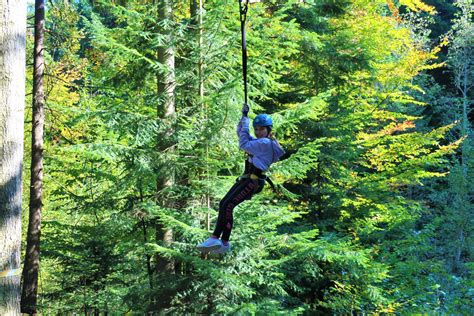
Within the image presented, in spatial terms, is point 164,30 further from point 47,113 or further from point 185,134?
point 47,113

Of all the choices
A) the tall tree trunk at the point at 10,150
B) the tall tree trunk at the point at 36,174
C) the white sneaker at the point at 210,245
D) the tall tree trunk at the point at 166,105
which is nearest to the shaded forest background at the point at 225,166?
the tall tree trunk at the point at 166,105

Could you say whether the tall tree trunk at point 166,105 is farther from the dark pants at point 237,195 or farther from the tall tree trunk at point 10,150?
the tall tree trunk at point 10,150

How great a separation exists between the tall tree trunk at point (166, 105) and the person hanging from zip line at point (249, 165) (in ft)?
9.58

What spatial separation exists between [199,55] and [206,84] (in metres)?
0.60

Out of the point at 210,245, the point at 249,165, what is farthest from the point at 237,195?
the point at 210,245

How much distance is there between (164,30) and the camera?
845 cm

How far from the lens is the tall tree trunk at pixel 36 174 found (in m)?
9.35

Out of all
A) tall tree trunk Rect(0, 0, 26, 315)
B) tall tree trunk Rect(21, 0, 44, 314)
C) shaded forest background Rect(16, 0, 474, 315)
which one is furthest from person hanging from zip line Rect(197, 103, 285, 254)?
tall tree trunk Rect(21, 0, 44, 314)

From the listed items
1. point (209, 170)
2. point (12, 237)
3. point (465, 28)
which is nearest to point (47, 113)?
point (209, 170)

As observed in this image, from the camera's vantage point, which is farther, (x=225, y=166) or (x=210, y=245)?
(x=225, y=166)

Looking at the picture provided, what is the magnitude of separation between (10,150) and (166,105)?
152 inches

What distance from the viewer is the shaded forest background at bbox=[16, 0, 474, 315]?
7.57 m

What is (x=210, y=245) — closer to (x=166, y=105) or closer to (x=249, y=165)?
(x=249, y=165)

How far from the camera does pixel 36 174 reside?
955cm
